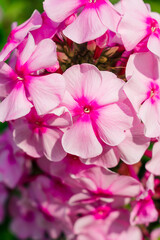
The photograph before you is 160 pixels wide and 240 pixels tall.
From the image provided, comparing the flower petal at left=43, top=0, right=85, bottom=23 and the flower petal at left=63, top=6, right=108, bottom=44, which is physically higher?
the flower petal at left=43, top=0, right=85, bottom=23

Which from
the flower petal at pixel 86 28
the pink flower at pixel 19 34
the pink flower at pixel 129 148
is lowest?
the pink flower at pixel 129 148

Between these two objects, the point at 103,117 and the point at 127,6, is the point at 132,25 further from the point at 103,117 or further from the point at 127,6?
the point at 103,117

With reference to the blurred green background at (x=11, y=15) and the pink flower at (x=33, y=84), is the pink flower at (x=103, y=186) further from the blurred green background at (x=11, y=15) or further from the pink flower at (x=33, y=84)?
the blurred green background at (x=11, y=15)

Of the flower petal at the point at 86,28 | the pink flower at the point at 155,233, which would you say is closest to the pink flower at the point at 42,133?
the flower petal at the point at 86,28

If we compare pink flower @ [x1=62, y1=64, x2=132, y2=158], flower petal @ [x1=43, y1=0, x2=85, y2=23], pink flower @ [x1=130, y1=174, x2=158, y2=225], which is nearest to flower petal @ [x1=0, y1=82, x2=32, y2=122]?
pink flower @ [x1=62, y1=64, x2=132, y2=158]

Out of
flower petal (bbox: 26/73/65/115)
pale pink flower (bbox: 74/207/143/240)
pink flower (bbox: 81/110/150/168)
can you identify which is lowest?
pale pink flower (bbox: 74/207/143/240)

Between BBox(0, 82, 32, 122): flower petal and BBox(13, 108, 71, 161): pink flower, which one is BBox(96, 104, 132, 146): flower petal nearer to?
BBox(13, 108, 71, 161): pink flower

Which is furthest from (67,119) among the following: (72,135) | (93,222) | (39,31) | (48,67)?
(93,222)
